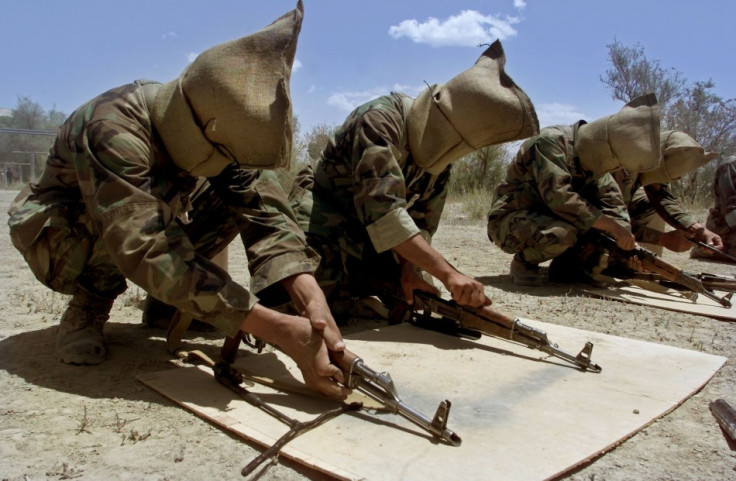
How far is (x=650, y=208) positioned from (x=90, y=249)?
5.26 m

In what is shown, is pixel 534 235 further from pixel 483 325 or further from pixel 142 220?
pixel 142 220

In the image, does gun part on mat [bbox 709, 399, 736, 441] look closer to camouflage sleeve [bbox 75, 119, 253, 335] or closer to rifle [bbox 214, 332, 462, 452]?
rifle [bbox 214, 332, 462, 452]

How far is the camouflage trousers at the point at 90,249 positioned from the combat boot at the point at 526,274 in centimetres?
299

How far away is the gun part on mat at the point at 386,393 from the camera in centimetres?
200

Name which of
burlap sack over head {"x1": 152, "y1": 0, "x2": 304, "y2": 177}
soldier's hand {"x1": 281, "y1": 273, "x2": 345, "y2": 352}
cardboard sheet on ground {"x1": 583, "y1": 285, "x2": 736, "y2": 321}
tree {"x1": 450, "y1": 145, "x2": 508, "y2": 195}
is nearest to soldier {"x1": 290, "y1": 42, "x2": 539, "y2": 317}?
soldier's hand {"x1": 281, "y1": 273, "x2": 345, "y2": 352}

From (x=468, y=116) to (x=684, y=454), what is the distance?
1.80 metres

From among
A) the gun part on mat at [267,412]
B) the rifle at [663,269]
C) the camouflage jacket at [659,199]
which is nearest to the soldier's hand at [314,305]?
the gun part on mat at [267,412]

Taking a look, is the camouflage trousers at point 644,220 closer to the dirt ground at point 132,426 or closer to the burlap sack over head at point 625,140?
the burlap sack over head at point 625,140

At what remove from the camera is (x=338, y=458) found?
1.87 m

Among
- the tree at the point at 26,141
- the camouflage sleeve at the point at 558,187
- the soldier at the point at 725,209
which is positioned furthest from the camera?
the tree at the point at 26,141

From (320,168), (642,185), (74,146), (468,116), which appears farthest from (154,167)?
(642,185)

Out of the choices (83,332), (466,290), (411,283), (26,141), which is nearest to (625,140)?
(411,283)

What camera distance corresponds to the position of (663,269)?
4973mm

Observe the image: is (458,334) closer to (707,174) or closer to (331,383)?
(331,383)
